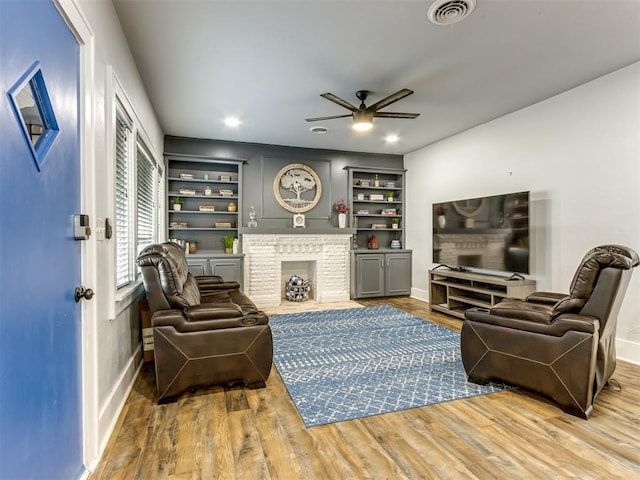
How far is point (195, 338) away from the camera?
7.79 feet

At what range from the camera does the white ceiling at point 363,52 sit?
7.75 ft

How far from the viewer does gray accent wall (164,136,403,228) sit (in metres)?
5.63

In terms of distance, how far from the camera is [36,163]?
1206mm

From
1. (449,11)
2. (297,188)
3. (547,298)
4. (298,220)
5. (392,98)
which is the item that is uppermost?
(449,11)

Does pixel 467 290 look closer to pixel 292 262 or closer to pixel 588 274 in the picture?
pixel 588 274

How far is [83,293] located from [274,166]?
182 inches

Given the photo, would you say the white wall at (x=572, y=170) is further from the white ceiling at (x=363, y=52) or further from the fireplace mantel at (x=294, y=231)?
the fireplace mantel at (x=294, y=231)

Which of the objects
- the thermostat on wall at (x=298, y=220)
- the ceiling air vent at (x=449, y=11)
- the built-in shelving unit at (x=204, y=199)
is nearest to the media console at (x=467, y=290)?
the thermostat on wall at (x=298, y=220)

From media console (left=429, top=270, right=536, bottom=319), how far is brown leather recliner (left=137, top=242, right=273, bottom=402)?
2930 mm

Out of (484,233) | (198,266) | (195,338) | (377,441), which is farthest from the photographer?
(198,266)

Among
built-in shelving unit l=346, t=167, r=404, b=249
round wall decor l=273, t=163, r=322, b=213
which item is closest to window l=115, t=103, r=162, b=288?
round wall decor l=273, t=163, r=322, b=213

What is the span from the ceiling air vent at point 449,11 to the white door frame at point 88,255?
6.87 feet

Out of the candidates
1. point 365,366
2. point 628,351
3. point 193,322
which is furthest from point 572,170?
point 193,322

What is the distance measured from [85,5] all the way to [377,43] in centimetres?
199
